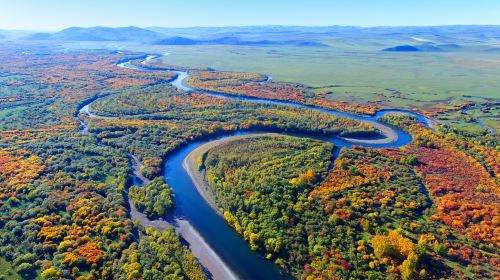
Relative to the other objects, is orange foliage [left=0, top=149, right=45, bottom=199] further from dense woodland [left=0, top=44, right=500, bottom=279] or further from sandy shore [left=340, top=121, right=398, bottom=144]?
sandy shore [left=340, top=121, right=398, bottom=144]

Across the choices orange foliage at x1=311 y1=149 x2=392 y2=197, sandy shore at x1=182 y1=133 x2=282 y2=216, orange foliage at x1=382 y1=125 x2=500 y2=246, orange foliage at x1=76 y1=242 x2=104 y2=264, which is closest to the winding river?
sandy shore at x1=182 y1=133 x2=282 y2=216

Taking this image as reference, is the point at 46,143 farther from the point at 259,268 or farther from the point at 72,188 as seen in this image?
the point at 259,268

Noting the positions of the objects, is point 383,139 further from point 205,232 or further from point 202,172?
point 205,232

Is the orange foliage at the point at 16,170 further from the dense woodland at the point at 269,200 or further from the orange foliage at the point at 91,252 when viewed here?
the orange foliage at the point at 91,252

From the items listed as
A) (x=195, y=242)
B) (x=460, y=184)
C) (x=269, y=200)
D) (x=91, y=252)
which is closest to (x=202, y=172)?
(x=269, y=200)

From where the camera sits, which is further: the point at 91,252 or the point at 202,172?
the point at 202,172

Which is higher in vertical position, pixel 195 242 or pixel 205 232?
pixel 205 232

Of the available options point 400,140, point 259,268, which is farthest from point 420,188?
point 259,268

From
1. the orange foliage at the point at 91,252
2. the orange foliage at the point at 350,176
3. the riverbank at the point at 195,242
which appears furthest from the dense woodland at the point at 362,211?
the orange foliage at the point at 91,252

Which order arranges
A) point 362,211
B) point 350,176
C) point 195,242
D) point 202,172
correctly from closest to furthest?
point 195,242
point 362,211
point 350,176
point 202,172
